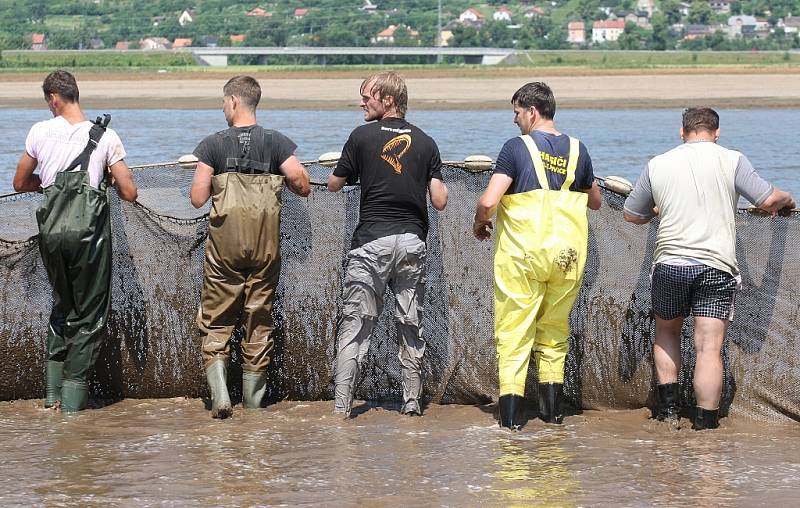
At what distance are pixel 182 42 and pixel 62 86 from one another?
12703 centimetres

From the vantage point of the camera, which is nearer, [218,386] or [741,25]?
[218,386]

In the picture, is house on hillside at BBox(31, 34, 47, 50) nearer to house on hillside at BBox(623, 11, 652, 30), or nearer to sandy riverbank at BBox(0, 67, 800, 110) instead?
sandy riverbank at BBox(0, 67, 800, 110)

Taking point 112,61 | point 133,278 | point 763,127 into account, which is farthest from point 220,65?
point 133,278

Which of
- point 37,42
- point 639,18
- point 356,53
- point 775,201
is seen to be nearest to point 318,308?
point 775,201

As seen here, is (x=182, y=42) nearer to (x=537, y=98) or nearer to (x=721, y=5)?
(x=721, y=5)

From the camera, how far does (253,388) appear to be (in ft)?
22.2

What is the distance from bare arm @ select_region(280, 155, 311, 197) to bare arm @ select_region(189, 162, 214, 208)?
380mm

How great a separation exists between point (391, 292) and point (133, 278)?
4.62 feet

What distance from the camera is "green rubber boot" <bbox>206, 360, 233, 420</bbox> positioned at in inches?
261

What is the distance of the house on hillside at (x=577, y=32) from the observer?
139m

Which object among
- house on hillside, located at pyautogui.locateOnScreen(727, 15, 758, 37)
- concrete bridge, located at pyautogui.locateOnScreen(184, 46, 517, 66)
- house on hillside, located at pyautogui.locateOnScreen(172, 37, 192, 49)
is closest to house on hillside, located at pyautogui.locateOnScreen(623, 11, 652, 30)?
house on hillside, located at pyautogui.locateOnScreen(727, 15, 758, 37)

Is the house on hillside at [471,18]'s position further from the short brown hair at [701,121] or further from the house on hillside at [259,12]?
the short brown hair at [701,121]

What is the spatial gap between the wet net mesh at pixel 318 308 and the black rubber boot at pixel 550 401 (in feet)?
0.90

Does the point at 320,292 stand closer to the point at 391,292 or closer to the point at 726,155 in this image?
the point at 391,292
